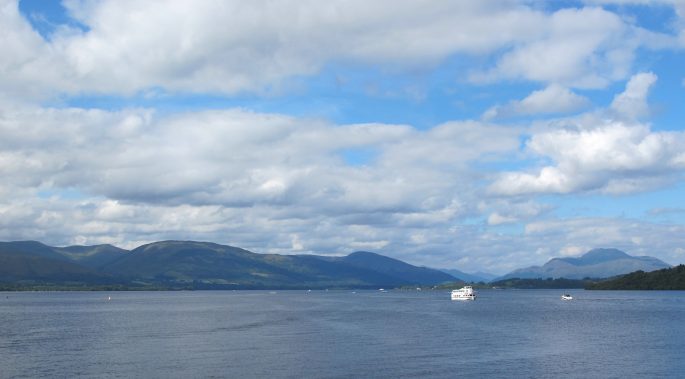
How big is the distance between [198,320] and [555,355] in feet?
366

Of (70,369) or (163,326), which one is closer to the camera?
(70,369)

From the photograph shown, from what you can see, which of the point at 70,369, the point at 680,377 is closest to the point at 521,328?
the point at 680,377

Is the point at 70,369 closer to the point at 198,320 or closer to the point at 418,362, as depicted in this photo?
the point at 418,362

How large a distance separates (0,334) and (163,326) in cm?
3614

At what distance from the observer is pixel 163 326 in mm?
164625

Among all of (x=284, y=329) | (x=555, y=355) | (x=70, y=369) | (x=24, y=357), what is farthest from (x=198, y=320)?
(x=555, y=355)

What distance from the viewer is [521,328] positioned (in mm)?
151125

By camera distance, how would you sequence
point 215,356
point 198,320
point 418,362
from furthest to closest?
point 198,320 → point 215,356 → point 418,362

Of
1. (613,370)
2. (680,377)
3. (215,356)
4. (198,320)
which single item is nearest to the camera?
(680,377)

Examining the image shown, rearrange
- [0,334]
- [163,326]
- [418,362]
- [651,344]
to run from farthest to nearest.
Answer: [163,326] → [0,334] → [651,344] → [418,362]

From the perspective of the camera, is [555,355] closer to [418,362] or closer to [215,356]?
A: [418,362]

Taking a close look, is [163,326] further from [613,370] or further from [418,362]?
[613,370]

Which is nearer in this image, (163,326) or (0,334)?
(0,334)

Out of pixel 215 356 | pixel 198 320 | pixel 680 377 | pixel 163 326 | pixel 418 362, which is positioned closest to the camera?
pixel 680 377
